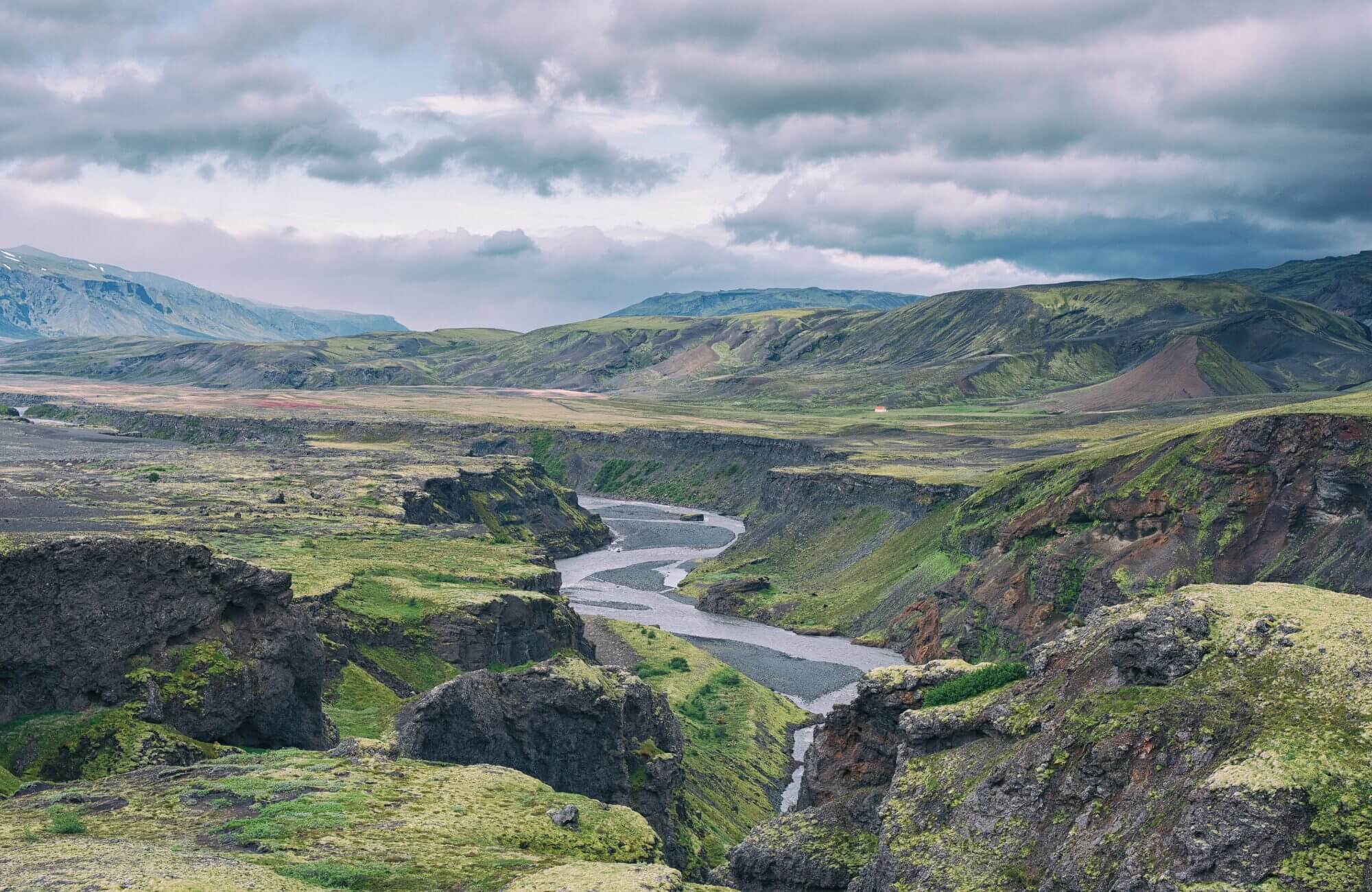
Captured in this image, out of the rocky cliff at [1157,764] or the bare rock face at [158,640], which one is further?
the bare rock face at [158,640]

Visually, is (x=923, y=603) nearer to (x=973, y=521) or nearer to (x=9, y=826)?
(x=973, y=521)

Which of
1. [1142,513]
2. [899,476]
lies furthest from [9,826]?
[899,476]

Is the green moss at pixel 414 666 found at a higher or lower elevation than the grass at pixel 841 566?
higher

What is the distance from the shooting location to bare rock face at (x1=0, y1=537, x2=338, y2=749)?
47.9m

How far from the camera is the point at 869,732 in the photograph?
4647 cm

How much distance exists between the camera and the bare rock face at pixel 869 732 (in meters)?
45.2

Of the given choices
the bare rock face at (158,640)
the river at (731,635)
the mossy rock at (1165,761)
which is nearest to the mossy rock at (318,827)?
the bare rock face at (158,640)

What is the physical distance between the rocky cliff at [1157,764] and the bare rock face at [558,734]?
60.3 feet

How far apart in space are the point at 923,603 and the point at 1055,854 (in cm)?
10458

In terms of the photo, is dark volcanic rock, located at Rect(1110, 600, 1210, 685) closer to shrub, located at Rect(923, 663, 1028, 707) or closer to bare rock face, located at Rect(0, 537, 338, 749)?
shrub, located at Rect(923, 663, 1028, 707)

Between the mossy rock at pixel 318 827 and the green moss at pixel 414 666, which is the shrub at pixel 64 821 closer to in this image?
the mossy rock at pixel 318 827

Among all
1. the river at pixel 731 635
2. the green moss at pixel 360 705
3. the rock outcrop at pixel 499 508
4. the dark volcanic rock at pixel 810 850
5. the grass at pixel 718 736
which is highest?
the dark volcanic rock at pixel 810 850

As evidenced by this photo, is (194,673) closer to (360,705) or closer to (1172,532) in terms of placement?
(360,705)

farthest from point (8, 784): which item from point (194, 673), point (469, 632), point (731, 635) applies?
point (731, 635)
